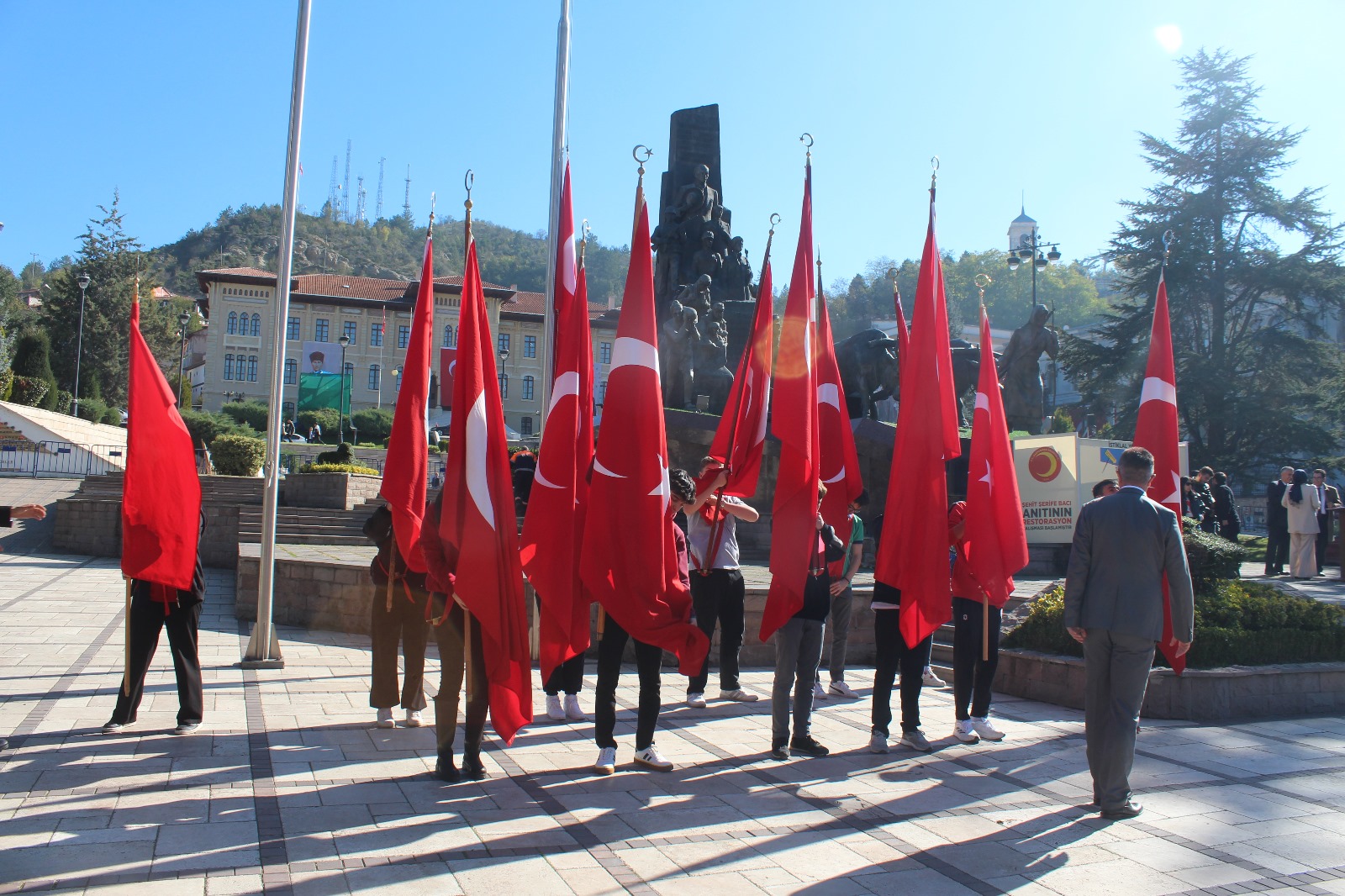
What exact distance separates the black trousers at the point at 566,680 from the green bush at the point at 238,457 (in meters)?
18.8

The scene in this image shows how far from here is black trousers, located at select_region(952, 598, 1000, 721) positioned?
7.05 metres

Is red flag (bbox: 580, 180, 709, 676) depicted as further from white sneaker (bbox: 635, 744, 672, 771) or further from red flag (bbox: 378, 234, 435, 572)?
red flag (bbox: 378, 234, 435, 572)

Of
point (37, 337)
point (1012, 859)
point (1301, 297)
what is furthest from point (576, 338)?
point (37, 337)

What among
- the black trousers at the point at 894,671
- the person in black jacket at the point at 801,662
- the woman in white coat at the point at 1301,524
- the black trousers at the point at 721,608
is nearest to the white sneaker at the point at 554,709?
the black trousers at the point at 721,608

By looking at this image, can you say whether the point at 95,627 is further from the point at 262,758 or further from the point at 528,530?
the point at 528,530

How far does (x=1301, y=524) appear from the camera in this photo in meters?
16.2

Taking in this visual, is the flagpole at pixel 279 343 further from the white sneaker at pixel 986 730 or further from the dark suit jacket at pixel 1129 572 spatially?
the dark suit jacket at pixel 1129 572

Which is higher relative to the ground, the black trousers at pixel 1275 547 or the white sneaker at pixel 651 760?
the black trousers at pixel 1275 547

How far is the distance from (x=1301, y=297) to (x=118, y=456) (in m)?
38.9

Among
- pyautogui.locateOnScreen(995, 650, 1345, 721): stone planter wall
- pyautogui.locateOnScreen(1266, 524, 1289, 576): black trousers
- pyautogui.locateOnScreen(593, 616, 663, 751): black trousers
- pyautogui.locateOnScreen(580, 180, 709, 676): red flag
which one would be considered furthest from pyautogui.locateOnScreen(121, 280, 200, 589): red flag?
pyautogui.locateOnScreen(1266, 524, 1289, 576): black trousers

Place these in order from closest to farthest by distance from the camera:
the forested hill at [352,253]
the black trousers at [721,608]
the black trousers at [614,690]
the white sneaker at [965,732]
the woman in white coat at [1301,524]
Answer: the black trousers at [614,690] → the white sneaker at [965,732] → the black trousers at [721,608] → the woman in white coat at [1301,524] → the forested hill at [352,253]

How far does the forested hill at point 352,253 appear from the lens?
117562 millimetres

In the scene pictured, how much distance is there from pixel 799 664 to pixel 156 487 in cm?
432

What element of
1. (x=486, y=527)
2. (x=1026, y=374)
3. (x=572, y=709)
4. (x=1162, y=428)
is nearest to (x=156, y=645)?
(x=486, y=527)
